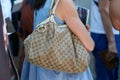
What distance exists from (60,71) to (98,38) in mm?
974

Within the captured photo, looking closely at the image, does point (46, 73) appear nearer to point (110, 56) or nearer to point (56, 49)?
point (56, 49)

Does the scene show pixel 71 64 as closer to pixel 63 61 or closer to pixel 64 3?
pixel 63 61

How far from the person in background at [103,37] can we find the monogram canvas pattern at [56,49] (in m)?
0.83

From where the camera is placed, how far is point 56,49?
2.25m

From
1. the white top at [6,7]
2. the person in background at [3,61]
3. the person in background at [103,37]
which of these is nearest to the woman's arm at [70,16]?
the person in background at [103,37]

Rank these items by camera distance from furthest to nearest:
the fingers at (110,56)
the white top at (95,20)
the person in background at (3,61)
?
the white top at (95,20) → the fingers at (110,56) → the person in background at (3,61)

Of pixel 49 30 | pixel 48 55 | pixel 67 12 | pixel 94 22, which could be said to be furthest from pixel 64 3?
pixel 94 22

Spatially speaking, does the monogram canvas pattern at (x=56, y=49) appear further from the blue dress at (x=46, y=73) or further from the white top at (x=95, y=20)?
the white top at (x=95, y=20)

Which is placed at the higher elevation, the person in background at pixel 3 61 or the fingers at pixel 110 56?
the person in background at pixel 3 61

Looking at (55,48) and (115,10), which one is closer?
(115,10)

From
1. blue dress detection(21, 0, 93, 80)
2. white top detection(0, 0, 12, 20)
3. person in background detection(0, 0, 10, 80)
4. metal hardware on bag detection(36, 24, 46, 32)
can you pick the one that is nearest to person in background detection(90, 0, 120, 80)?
blue dress detection(21, 0, 93, 80)

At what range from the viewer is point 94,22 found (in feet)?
10.7

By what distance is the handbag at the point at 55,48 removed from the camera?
7.41 feet

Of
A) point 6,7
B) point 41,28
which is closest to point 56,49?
point 41,28
